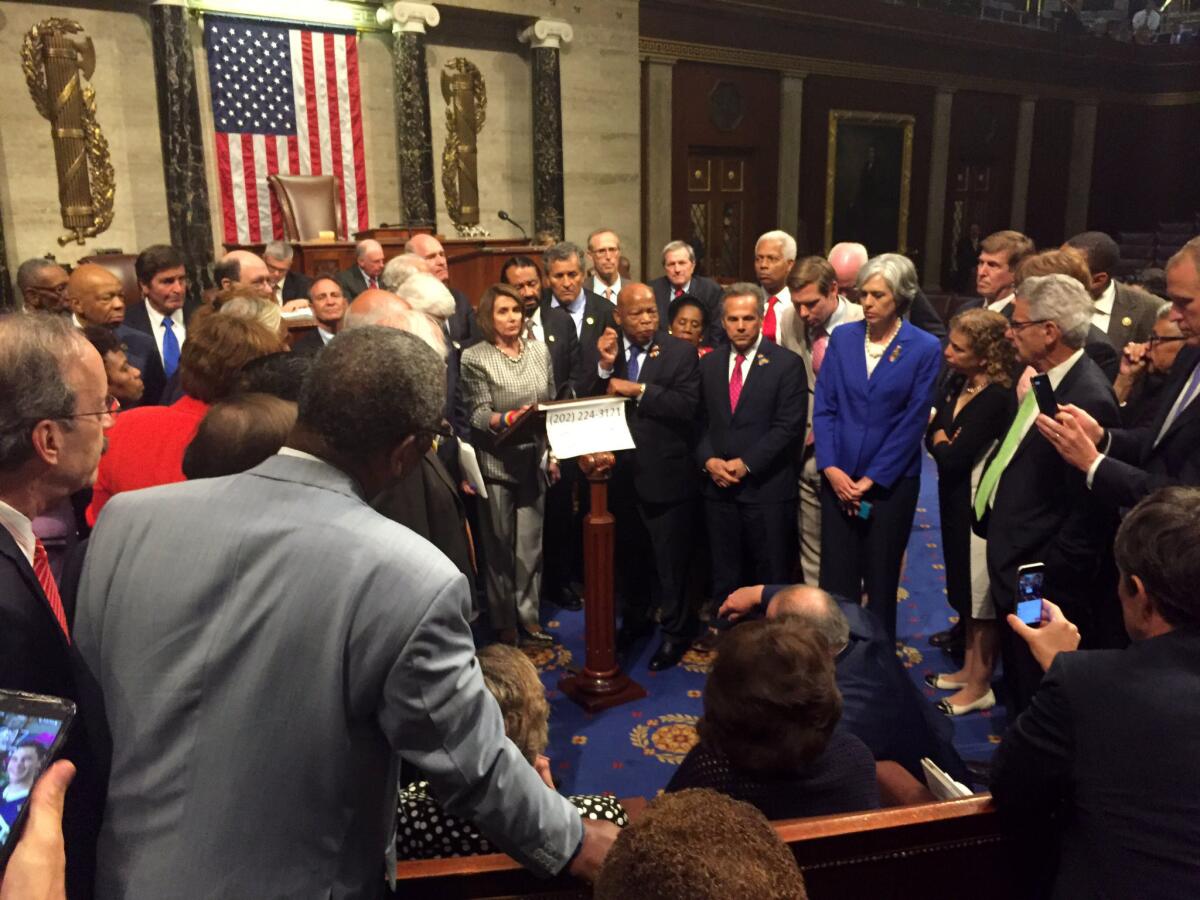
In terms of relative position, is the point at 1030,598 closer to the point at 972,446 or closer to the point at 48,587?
the point at 972,446

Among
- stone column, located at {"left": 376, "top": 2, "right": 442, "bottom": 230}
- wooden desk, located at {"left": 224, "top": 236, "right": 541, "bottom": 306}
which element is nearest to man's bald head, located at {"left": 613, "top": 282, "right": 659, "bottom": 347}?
wooden desk, located at {"left": 224, "top": 236, "right": 541, "bottom": 306}

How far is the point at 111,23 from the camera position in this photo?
8234mm

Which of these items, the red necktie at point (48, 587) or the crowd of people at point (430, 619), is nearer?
the crowd of people at point (430, 619)

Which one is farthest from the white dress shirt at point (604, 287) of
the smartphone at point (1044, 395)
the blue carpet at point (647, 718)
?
the smartphone at point (1044, 395)

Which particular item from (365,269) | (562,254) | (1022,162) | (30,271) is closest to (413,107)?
(365,269)

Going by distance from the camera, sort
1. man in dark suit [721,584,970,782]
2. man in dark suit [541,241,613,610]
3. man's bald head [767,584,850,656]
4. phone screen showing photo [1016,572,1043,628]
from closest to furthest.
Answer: phone screen showing photo [1016,572,1043,628] < man in dark suit [721,584,970,782] < man's bald head [767,584,850,656] < man in dark suit [541,241,613,610]

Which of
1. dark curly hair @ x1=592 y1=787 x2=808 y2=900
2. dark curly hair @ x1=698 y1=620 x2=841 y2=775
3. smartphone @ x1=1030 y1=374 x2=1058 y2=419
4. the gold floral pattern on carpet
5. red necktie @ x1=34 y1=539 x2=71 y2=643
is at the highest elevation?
smartphone @ x1=1030 y1=374 x2=1058 y2=419

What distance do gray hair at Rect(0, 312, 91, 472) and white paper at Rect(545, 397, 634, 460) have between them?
212 centimetres

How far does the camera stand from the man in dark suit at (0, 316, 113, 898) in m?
1.41

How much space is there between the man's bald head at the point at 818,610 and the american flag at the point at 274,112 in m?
8.04

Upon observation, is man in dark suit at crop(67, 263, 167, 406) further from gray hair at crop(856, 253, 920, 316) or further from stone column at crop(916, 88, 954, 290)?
stone column at crop(916, 88, 954, 290)

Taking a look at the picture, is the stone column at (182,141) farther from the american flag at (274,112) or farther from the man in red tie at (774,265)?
the man in red tie at (774,265)

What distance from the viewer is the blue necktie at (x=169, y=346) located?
4.82 m

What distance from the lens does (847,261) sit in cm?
512
